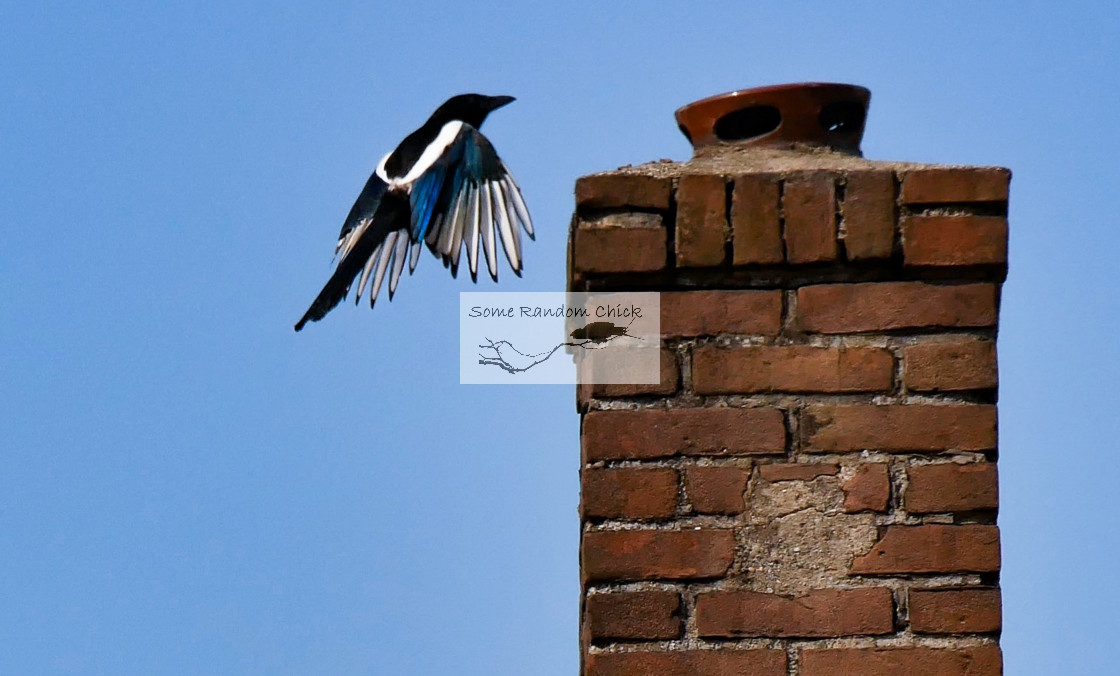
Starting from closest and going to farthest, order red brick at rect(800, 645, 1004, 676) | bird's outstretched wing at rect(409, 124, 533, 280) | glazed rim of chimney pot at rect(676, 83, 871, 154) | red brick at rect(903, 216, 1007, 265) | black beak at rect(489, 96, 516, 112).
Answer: red brick at rect(800, 645, 1004, 676)
red brick at rect(903, 216, 1007, 265)
glazed rim of chimney pot at rect(676, 83, 871, 154)
bird's outstretched wing at rect(409, 124, 533, 280)
black beak at rect(489, 96, 516, 112)

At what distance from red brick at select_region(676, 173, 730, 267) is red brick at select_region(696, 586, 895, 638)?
502mm

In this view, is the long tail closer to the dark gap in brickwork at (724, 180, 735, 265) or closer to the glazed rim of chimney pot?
the glazed rim of chimney pot

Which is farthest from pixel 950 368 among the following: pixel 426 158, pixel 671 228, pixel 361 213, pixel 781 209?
pixel 361 213

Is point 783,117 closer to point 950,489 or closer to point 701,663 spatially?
point 950,489

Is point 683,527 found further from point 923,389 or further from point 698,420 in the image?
point 923,389

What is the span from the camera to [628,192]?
7.38 feet

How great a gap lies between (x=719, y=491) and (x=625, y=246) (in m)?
0.39

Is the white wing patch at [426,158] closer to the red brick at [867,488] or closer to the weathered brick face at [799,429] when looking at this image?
the weathered brick face at [799,429]

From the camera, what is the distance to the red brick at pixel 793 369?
2201 millimetres

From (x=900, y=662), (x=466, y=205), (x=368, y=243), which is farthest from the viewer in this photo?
(x=368, y=243)

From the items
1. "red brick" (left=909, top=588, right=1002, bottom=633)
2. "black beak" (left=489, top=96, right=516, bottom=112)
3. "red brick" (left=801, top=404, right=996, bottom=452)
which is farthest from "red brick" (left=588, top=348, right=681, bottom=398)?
"black beak" (left=489, top=96, right=516, bottom=112)

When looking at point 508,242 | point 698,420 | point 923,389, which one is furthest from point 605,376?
point 508,242

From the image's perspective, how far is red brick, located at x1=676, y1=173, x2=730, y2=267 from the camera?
2.22 metres

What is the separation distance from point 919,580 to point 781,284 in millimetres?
483
